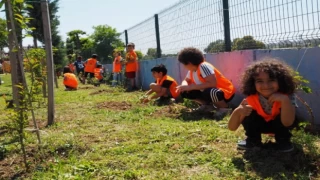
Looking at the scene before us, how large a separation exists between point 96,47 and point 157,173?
23.8 meters

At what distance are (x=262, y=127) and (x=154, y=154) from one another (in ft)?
2.97

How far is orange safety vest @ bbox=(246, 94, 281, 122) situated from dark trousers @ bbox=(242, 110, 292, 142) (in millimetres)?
28

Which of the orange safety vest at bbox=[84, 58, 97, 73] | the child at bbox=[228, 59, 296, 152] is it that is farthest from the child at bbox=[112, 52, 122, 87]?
the child at bbox=[228, 59, 296, 152]

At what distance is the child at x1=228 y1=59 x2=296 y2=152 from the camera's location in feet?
8.71

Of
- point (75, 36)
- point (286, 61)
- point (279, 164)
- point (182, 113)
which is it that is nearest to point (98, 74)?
point (182, 113)

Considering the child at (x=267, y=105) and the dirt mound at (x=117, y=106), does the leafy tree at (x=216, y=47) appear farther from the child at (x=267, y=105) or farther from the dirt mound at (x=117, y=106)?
the child at (x=267, y=105)

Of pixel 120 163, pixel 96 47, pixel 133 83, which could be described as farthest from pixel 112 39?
pixel 120 163

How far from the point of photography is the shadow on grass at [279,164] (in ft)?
7.61

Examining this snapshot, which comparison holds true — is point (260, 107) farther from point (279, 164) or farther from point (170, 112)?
point (170, 112)

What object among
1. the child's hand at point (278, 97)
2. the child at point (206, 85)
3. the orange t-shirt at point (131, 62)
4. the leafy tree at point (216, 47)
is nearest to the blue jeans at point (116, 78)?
the orange t-shirt at point (131, 62)

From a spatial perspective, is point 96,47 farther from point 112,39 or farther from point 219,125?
point 219,125

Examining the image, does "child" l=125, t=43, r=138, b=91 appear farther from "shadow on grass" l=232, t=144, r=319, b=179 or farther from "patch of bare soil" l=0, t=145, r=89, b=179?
"shadow on grass" l=232, t=144, r=319, b=179

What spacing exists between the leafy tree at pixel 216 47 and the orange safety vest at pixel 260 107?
283cm

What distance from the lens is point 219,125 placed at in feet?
13.0
